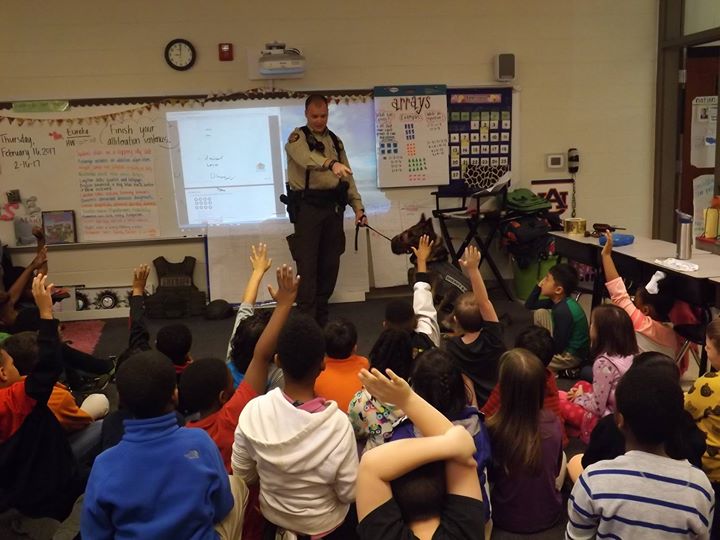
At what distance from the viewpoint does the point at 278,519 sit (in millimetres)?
1684

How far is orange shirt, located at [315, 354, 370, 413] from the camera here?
2.06 metres

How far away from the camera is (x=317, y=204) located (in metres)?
4.62

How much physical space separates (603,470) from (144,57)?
4.81 metres

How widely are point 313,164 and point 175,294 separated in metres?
1.66

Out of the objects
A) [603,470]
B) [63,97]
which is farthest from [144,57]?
[603,470]

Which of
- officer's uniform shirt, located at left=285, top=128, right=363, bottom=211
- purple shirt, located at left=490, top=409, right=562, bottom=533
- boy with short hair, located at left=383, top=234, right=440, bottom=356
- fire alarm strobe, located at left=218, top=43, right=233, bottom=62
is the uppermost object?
fire alarm strobe, located at left=218, top=43, right=233, bottom=62

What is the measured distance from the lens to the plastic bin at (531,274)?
5102 mm

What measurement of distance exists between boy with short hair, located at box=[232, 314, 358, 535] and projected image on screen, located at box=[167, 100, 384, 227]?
3.73 metres

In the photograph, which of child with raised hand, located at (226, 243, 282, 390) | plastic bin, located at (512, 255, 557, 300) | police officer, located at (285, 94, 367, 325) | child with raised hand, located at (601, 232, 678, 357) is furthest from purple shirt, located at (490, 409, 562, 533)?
plastic bin, located at (512, 255, 557, 300)

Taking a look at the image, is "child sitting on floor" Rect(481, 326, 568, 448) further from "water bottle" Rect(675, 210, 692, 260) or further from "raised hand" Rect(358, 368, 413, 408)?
"water bottle" Rect(675, 210, 692, 260)

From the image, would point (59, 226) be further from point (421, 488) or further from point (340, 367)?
point (421, 488)

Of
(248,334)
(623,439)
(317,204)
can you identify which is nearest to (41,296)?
(248,334)

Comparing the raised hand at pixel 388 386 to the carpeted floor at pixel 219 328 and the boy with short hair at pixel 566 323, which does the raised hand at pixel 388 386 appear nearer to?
the boy with short hair at pixel 566 323

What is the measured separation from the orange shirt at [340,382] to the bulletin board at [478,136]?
11.5ft
